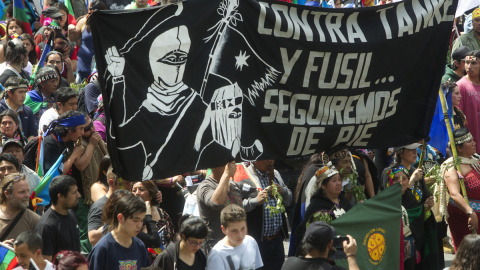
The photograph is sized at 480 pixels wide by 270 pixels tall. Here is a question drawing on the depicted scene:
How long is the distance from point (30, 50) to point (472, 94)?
6732mm

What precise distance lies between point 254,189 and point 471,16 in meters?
8.28

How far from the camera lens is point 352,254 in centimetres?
666

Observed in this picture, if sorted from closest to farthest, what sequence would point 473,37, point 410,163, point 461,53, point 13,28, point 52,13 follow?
point 410,163 → point 461,53 → point 13,28 → point 52,13 → point 473,37

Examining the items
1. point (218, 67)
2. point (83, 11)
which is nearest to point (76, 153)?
point (218, 67)

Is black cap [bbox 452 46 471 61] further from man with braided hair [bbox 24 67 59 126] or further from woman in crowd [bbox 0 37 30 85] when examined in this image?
woman in crowd [bbox 0 37 30 85]

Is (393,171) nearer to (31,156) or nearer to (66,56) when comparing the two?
(31,156)

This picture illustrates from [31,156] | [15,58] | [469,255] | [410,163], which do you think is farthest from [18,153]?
[469,255]

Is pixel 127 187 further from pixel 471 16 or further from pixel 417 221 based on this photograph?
pixel 471 16

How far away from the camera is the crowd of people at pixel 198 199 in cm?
661

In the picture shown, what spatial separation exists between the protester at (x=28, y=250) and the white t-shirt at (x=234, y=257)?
1427mm

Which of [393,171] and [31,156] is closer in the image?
[31,156]

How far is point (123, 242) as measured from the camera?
659 centimetres

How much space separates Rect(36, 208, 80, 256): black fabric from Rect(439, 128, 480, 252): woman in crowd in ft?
15.2

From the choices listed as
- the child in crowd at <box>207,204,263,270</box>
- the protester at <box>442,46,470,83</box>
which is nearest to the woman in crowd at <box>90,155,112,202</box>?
the child in crowd at <box>207,204,263,270</box>
